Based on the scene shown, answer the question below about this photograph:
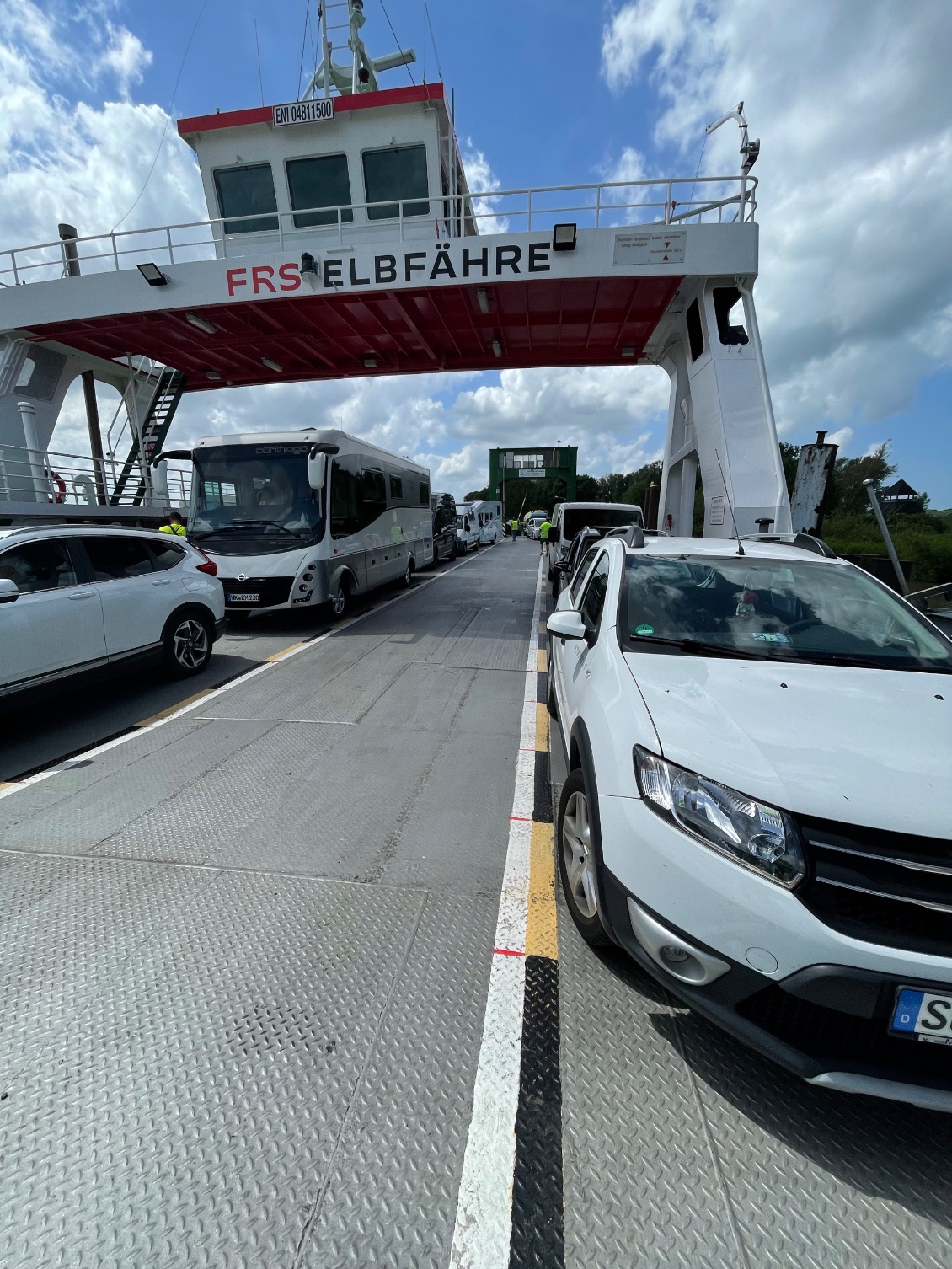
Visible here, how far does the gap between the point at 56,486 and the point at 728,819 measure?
14855 mm

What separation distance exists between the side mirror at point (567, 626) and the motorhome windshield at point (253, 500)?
20.5ft

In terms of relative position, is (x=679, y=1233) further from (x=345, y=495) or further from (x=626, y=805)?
(x=345, y=495)

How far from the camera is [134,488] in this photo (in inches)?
544

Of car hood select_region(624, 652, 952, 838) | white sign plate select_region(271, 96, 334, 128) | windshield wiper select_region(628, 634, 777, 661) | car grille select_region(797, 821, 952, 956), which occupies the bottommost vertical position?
car grille select_region(797, 821, 952, 956)

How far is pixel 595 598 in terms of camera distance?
11.9 feet

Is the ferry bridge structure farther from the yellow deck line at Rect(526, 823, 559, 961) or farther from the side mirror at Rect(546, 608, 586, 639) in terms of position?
the side mirror at Rect(546, 608, 586, 639)

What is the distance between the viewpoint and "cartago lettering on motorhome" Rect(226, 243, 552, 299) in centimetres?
805

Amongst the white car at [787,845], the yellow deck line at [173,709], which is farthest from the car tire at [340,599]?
the white car at [787,845]

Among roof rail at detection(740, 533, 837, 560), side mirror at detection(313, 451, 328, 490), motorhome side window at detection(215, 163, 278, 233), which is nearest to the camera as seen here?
roof rail at detection(740, 533, 837, 560)

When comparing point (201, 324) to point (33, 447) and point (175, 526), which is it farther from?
point (33, 447)

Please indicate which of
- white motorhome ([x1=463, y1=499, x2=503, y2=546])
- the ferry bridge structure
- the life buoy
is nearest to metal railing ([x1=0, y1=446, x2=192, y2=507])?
the life buoy

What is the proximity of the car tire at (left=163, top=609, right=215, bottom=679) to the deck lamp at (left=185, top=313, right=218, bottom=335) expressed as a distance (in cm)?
619

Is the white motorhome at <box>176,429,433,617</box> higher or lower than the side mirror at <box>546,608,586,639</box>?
higher

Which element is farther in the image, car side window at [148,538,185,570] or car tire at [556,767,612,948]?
car side window at [148,538,185,570]
